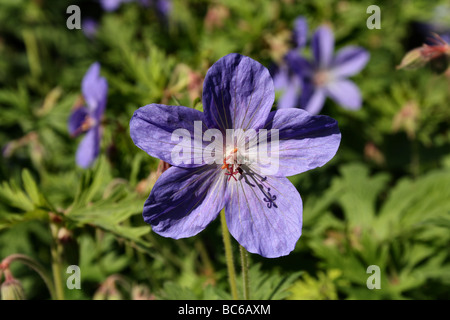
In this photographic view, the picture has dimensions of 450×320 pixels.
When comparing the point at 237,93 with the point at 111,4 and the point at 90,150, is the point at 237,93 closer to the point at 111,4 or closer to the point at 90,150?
the point at 90,150

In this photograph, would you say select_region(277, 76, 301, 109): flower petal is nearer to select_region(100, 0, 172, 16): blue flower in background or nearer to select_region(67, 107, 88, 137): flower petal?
select_region(100, 0, 172, 16): blue flower in background

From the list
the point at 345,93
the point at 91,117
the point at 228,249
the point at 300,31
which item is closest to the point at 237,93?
the point at 228,249

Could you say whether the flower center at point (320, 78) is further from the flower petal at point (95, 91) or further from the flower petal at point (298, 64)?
the flower petal at point (95, 91)

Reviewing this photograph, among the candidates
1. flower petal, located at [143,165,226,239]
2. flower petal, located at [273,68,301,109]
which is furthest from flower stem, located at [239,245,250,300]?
flower petal, located at [273,68,301,109]
